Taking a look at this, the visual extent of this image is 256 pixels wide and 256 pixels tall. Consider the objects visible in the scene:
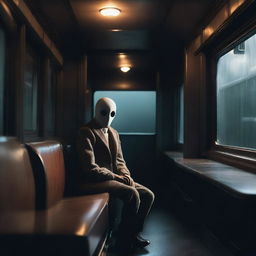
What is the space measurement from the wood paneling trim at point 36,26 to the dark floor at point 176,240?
225 cm

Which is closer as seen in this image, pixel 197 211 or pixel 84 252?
pixel 84 252

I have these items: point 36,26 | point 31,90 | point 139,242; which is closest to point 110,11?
point 36,26

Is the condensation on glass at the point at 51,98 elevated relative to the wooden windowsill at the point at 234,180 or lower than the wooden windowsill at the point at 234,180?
elevated

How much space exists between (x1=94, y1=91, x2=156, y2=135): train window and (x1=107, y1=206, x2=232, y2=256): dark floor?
3211mm

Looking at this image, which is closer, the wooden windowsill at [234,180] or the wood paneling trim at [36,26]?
the wooden windowsill at [234,180]

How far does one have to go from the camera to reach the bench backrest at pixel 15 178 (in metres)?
2.22

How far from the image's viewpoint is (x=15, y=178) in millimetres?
2352

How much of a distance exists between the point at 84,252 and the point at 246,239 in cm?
137

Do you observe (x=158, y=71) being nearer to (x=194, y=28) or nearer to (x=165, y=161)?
(x=165, y=161)

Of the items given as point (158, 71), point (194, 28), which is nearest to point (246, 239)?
point (194, 28)

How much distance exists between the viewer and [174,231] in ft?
12.7

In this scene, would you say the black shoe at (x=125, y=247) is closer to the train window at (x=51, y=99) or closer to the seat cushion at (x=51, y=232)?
the seat cushion at (x=51, y=232)

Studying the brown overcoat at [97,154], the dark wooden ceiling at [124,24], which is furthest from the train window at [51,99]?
the brown overcoat at [97,154]

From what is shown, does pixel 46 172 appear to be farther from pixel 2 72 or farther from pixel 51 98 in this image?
pixel 51 98
